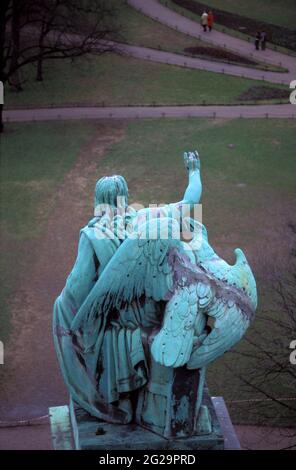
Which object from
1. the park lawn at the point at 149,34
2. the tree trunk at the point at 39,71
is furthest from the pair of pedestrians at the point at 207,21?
the tree trunk at the point at 39,71

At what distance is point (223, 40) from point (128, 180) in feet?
63.0

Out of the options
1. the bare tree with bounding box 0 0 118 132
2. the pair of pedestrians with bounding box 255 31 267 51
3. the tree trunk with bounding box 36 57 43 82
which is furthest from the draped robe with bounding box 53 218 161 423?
the pair of pedestrians with bounding box 255 31 267 51

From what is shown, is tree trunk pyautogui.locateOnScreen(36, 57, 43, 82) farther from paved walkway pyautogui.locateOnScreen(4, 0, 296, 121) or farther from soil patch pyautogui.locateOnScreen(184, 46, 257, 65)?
soil patch pyautogui.locateOnScreen(184, 46, 257, 65)

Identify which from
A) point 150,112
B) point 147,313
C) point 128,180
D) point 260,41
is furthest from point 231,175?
point 147,313

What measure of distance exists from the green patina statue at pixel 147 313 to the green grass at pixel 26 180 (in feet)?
36.2

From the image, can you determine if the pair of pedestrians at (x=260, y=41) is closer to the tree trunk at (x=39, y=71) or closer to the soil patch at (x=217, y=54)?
the soil patch at (x=217, y=54)

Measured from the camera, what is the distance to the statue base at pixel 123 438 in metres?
20.9

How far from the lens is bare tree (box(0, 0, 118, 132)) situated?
4962cm

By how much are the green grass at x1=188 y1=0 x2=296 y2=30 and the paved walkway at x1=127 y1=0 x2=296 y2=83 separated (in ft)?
11.4

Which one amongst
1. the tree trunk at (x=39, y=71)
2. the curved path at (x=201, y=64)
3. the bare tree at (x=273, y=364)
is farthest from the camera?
the curved path at (x=201, y=64)

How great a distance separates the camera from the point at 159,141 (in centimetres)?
4678

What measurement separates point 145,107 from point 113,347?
30.8 m

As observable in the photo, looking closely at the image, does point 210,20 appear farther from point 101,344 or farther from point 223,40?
point 101,344

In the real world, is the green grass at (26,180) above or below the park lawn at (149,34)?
below
